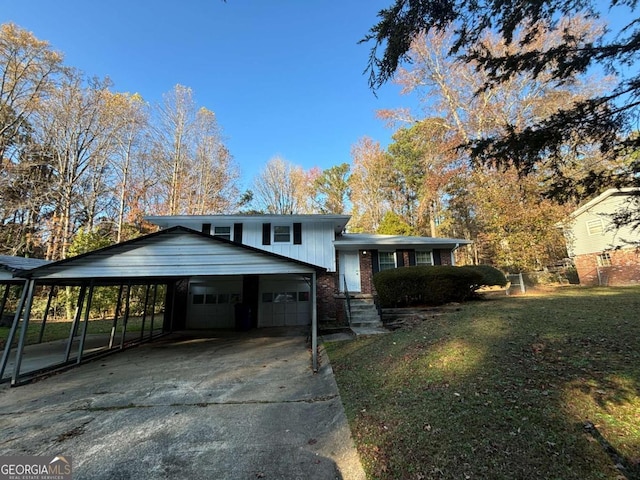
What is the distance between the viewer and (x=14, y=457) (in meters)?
3.21

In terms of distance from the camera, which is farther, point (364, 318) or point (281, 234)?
point (281, 234)

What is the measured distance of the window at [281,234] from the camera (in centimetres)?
1281

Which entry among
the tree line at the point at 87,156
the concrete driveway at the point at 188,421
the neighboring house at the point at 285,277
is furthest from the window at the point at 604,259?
the tree line at the point at 87,156

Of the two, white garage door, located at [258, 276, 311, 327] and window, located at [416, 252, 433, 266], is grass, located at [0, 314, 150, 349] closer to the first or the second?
white garage door, located at [258, 276, 311, 327]

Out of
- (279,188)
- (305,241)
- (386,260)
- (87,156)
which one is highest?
(279,188)

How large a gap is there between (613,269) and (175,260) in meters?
22.4

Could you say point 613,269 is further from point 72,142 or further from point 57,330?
point 72,142

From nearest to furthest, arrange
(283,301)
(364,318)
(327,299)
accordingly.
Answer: (364,318) → (327,299) → (283,301)

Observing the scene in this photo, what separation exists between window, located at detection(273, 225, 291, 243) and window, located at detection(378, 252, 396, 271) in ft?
13.9

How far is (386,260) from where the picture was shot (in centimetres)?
1352

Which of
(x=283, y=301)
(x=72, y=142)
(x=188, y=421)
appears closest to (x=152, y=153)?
(x=72, y=142)

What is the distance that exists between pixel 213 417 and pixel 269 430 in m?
0.96

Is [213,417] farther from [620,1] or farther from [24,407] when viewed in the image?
[620,1]

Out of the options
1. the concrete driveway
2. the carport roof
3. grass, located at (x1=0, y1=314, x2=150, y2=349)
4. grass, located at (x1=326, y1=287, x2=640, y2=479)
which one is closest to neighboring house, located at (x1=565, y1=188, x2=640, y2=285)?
grass, located at (x1=326, y1=287, x2=640, y2=479)
